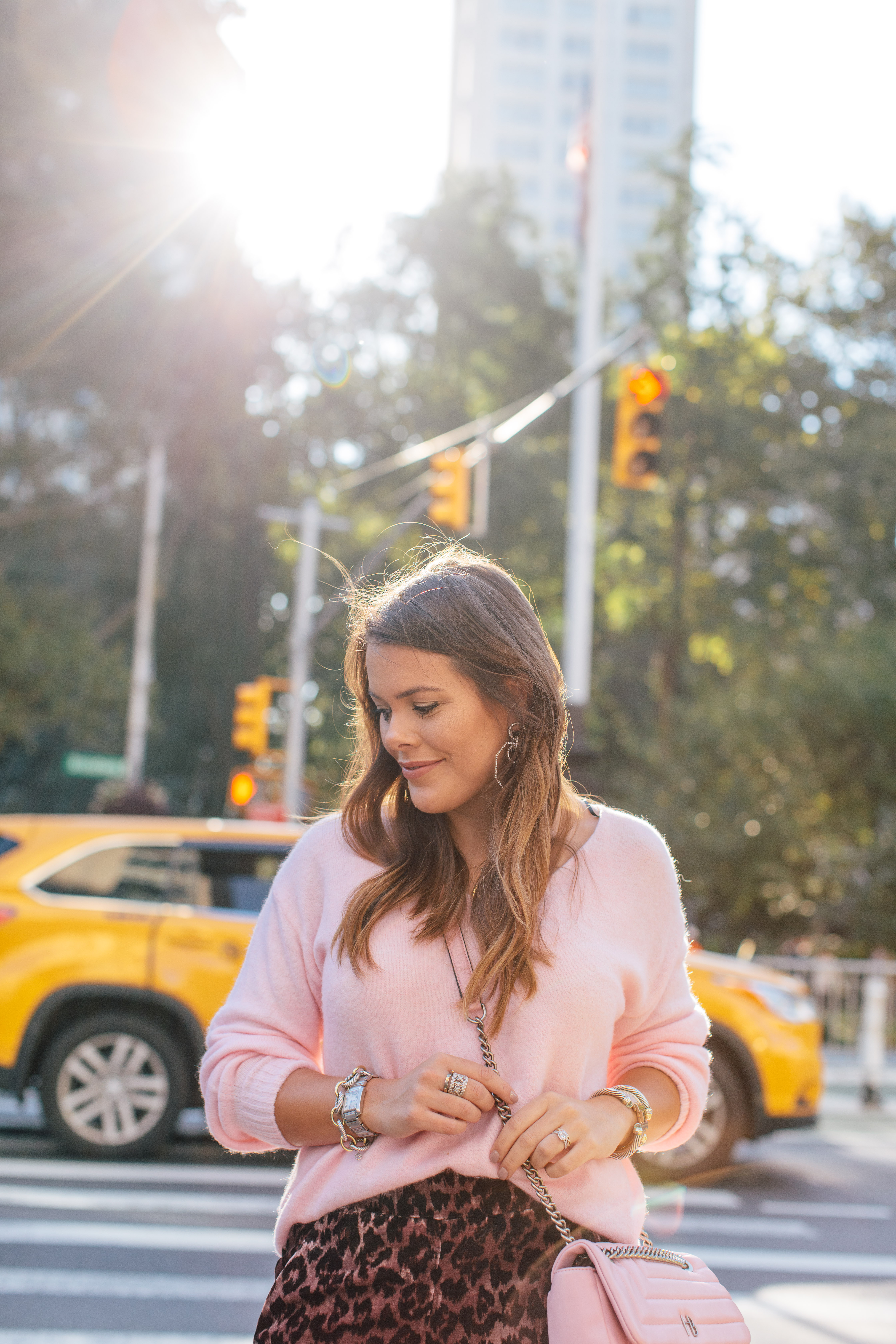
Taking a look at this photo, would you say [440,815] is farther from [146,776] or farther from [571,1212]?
[146,776]

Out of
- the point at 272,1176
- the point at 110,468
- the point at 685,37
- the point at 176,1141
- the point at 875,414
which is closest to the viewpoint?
the point at 272,1176

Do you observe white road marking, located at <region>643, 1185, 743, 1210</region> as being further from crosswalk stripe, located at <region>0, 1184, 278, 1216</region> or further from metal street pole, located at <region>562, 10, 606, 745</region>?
metal street pole, located at <region>562, 10, 606, 745</region>

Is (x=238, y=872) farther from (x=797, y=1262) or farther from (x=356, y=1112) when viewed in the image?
(x=356, y=1112)

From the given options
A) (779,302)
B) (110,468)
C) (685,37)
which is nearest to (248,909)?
(110,468)

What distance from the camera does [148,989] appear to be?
7.08m

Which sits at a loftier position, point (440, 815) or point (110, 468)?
point (110, 468)

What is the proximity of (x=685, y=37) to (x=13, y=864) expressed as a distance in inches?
4660

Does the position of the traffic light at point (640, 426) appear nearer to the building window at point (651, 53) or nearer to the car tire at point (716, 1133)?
the car tire at point (716, 1133)

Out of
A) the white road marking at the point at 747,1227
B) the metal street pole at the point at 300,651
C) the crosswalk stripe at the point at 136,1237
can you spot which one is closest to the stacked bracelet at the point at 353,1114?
the crosswalk stripe at the point at 136,1237

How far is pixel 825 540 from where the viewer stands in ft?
98.7

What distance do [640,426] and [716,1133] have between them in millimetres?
5895

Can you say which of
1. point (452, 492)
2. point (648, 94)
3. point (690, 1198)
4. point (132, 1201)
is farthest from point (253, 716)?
point (648, 94)

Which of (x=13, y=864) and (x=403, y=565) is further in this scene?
(x=13, y=864)

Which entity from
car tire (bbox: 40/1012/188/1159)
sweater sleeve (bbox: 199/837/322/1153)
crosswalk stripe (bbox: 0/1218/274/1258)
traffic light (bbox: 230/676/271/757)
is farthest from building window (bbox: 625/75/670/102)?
sweater sleeve (bbox: 199/837/322/1153)
